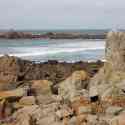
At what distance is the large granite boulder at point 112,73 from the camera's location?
16739 millimetres

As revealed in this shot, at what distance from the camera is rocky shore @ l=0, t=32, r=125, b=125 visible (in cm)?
1507

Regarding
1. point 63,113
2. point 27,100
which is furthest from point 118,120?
point 27,100

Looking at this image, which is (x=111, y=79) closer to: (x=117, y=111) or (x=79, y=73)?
(x=79, y=73)

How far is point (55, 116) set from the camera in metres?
15.3

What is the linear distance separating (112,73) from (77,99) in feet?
7.70

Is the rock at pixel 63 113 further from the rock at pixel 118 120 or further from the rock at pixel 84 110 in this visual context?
the rock at pixel 118 120

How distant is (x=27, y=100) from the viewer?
1844 cm

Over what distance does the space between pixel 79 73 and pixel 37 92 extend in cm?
204

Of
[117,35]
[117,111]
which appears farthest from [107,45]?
[117,111]

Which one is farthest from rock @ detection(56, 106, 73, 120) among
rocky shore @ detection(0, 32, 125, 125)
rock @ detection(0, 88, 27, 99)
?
rock @ detection(0, 88, 27, 99)

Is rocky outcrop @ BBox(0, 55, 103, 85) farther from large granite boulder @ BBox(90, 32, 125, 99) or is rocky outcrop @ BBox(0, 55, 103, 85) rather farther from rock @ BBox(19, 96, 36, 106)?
large granite boulder @ BBox(90, 32, 125, 99)

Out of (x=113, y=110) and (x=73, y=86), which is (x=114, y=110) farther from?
(x=73, y=86)

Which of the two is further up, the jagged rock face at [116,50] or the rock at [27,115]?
the jagged rock face at [116,50]

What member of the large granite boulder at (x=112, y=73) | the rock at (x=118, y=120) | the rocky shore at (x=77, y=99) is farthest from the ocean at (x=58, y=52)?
the rock at (x=118, y=120)
